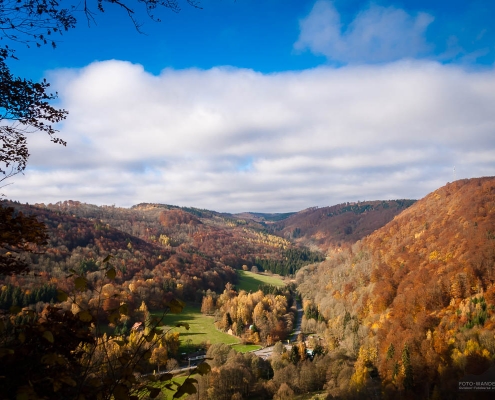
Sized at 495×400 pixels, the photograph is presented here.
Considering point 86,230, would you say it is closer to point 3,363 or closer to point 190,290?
point 190,290

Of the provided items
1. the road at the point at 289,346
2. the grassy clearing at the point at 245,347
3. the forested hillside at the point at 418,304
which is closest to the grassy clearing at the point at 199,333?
the grassy clearing at the point at 245,347

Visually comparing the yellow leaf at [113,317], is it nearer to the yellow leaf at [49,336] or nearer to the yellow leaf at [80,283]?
the yellow leaf at [80,283]

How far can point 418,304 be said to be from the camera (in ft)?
199

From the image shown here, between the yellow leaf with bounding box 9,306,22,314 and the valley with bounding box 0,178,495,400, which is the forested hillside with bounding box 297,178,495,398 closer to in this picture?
the valley with bounding box 0,178,495,400

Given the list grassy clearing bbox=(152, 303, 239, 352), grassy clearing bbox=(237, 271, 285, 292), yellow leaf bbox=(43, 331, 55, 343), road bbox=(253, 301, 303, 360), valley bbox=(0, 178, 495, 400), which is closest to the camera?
yellow leaf bbox=(43, 331, 55, 343)

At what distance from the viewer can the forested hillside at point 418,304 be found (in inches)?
1686

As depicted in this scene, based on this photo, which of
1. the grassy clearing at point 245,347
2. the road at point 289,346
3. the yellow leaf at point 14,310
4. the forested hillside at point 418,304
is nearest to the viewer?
the yellow leaf at point 14,310

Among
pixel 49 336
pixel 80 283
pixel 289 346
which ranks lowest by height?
pixel 289 346

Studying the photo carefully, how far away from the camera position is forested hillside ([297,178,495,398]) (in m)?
42.8

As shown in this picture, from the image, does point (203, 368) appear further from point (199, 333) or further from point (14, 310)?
point (199, 333)

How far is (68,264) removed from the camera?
312 feet

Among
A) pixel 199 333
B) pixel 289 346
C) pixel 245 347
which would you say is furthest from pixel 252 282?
pixel 289 346

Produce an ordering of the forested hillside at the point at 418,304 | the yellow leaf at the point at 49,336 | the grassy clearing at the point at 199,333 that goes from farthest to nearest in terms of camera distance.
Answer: the grassy clearing at the point at 199,333 < the forested hillside at the point at 418,304 < the yellow leaf at the point at 49,336

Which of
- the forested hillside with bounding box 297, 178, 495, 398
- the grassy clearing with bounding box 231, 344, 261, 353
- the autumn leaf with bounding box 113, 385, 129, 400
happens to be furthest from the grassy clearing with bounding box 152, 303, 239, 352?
the autumn leaf with bounding box 113, 385, 129, 400
